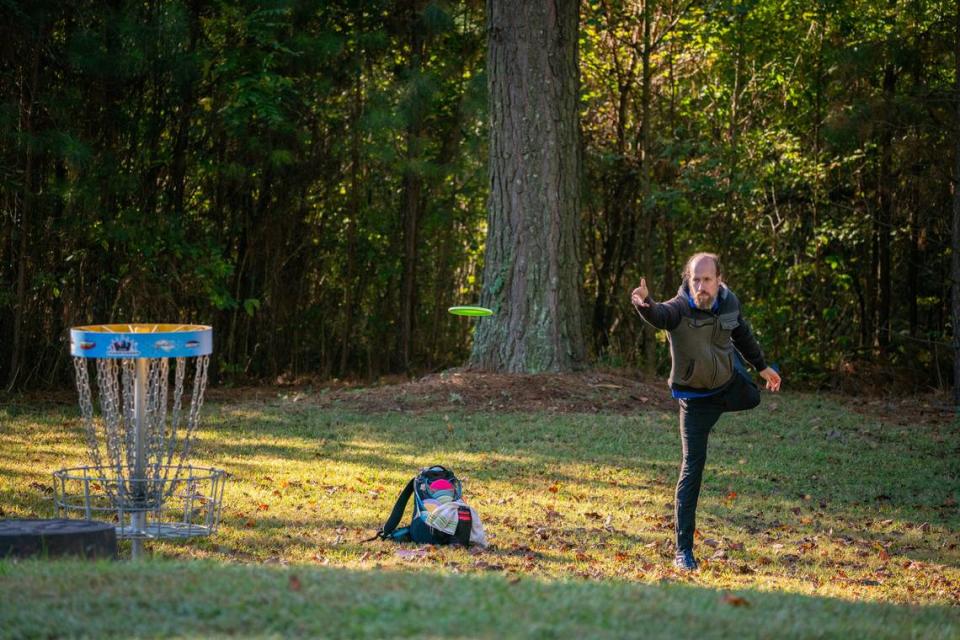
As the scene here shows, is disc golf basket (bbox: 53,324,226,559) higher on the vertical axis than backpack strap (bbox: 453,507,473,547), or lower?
higher

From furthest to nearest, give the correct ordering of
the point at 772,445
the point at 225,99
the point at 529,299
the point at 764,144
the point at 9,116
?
the point at 764,144 < the point at 225,99 < the point at 529,299 < the point at 9,116 < the point at 772,445

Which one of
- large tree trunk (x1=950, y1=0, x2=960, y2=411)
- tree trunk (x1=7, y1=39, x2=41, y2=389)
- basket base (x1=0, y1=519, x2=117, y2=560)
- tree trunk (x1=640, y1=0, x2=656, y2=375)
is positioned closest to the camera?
basket base (x1=0, y1=519, x2=117, y2=560)

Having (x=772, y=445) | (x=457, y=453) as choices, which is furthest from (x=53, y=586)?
(x=772, y=445)

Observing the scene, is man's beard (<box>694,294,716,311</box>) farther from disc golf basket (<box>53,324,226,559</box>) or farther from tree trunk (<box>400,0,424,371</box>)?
tree trunk (<box>400,0,424,371</box>)

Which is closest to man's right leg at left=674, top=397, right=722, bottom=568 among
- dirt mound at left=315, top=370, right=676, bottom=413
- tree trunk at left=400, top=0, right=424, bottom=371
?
dirt mound at left=315, top=370, right=676, bottom=413

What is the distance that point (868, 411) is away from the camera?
13328 millimetres

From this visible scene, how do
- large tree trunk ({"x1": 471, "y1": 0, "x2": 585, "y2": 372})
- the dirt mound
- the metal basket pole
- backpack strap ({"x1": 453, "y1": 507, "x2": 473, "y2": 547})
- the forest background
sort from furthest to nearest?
the forest background < large tree trunk ({"x1": 471, "y1": 0, "x2": 585, "y2": 372}) < the dirt mound < backpack strap ({"x1": 453, "y1": 507, "x2": 473, "y2": 547}) < the metal basket pole

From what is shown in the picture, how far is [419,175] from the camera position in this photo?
649 inches

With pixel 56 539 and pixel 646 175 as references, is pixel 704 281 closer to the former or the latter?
pixel 56 539

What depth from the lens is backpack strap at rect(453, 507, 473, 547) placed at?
6781mm

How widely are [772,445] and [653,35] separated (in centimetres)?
850

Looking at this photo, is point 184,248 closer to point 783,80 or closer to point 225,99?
point 225,99

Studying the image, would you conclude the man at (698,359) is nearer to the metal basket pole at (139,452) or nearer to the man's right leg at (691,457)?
the man's right leg at (691,457)

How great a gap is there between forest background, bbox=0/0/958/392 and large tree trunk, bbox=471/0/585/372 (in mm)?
2062
